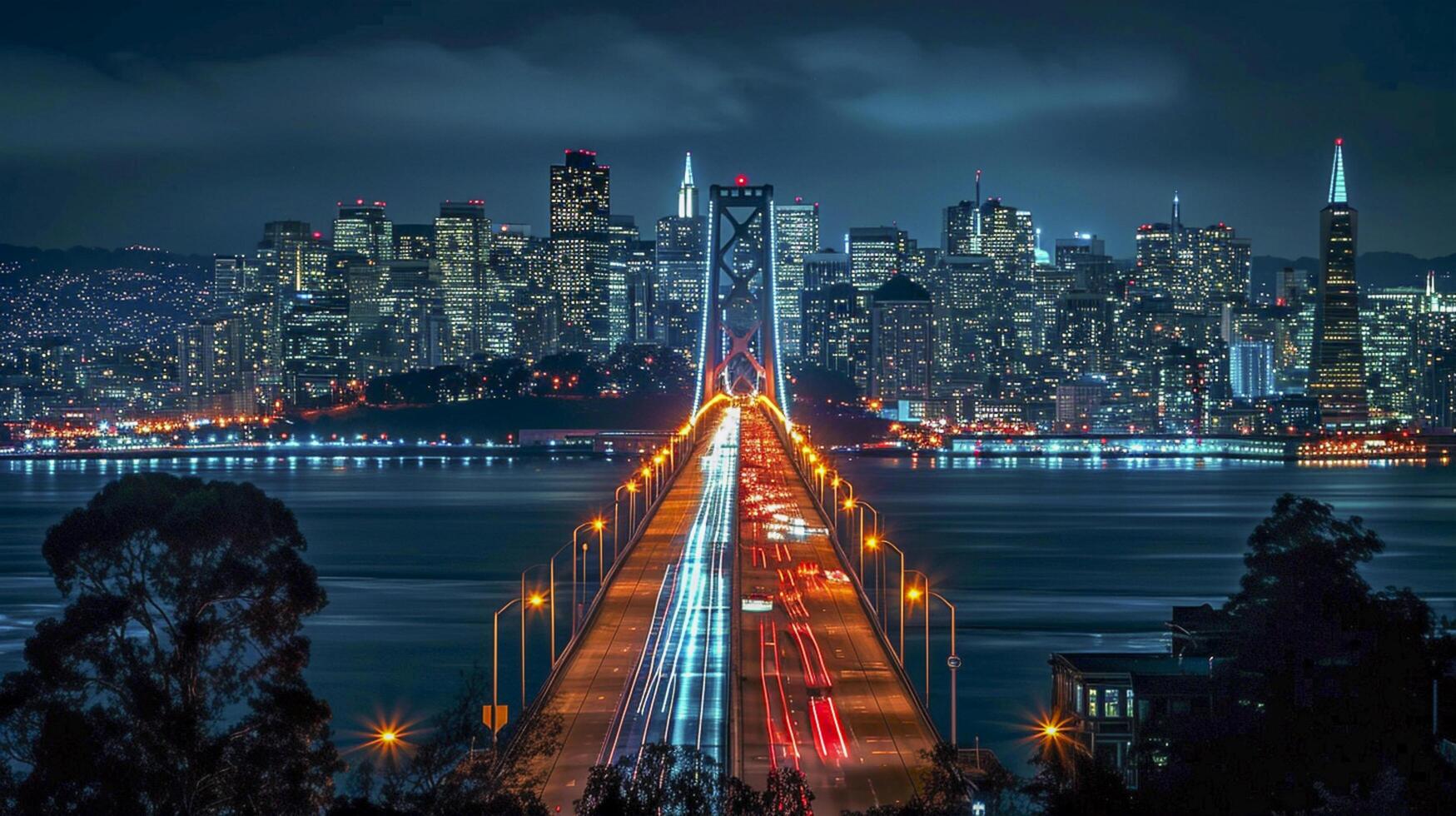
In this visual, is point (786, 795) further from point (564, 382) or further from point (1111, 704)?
point (564, 382)

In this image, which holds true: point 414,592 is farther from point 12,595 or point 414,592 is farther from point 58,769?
point 58,769

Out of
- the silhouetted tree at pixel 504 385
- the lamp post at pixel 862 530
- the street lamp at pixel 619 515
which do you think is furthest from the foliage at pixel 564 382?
the lamp post at pixel 862 530

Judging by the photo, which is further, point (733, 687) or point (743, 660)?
point (743, 660)

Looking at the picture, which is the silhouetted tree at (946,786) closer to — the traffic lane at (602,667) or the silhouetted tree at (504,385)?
the traffic lane at (602,667)

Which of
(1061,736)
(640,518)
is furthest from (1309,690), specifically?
(640,518)

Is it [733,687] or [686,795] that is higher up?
[686,795]

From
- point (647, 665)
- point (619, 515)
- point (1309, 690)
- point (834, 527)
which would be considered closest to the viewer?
point (1309, 690)
